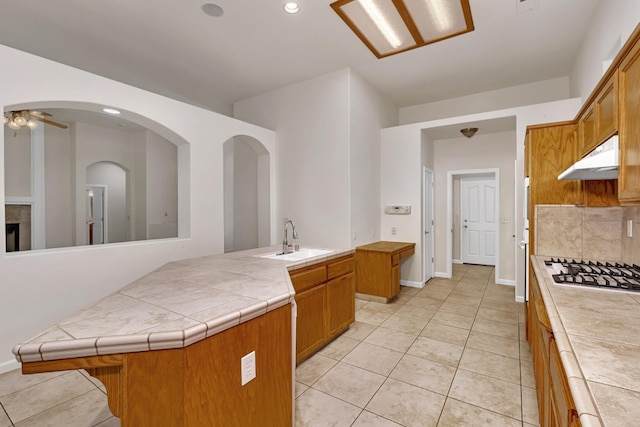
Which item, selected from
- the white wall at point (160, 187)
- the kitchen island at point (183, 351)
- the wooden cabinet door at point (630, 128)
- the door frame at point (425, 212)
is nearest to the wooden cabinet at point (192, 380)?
the kitchen island at point (183, 351)

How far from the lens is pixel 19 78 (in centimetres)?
242

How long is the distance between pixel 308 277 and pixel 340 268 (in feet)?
1.86

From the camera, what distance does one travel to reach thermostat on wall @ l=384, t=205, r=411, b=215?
194 inches

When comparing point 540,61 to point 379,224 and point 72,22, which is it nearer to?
point 379,224

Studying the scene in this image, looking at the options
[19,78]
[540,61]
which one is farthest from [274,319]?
[540,61]

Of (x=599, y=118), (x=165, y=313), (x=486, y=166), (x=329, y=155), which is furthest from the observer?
(x=486, y=166)

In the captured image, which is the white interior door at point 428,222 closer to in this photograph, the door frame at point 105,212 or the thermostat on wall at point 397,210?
the thermostat on wall at point 397,210

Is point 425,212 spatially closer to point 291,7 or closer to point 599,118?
point 599,118

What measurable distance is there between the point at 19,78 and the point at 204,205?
197 cm

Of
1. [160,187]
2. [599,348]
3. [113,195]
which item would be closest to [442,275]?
[599,348]

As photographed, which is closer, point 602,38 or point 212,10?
point 602,38

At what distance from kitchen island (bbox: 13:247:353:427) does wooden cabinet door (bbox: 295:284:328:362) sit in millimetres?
840

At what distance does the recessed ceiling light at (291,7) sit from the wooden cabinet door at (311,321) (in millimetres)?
2720

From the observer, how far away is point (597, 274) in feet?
6.38
